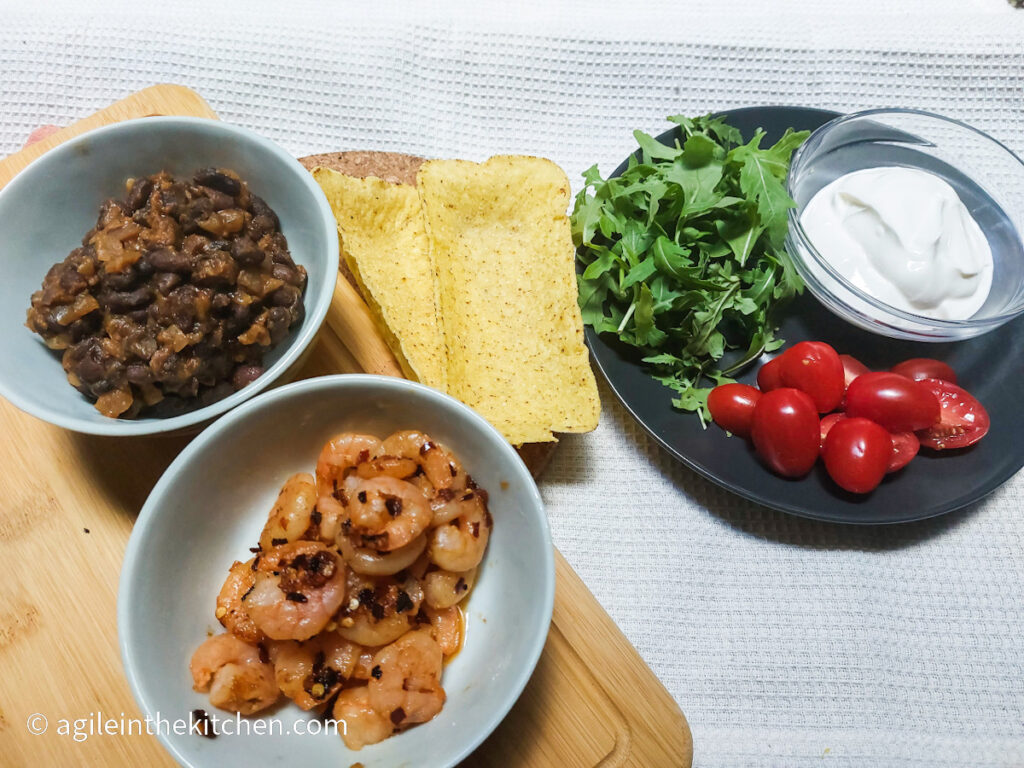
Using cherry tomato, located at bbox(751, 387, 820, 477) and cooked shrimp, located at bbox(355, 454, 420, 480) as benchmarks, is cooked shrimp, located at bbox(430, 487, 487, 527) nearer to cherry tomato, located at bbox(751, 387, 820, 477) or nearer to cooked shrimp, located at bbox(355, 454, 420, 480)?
cooked shrimp, located at bbox(355, 454, 420, 480)

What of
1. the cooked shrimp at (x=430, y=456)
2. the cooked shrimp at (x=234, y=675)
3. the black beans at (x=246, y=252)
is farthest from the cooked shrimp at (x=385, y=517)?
the black beans at (x=246, y=252)

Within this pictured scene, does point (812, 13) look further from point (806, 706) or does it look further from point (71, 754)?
point (71, 754)

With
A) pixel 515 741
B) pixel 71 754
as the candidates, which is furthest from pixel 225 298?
pixel 515 741

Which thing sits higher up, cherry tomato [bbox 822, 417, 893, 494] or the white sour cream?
the white sour cream

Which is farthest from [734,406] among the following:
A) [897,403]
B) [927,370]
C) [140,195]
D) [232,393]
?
[140,195]

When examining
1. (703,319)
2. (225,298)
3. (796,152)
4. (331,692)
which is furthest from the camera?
(796,152)

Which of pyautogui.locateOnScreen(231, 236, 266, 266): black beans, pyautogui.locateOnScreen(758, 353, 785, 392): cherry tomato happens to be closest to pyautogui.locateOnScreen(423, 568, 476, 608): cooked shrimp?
pyautogui.locateOnScreen(231, 236, 266, 266): black beans

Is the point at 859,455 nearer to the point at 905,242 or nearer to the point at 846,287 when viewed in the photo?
the point at 846,287
